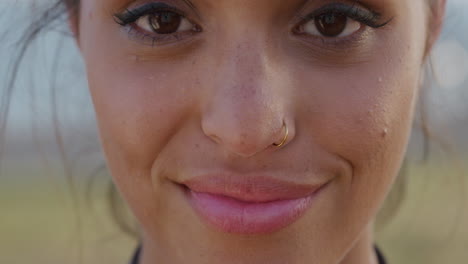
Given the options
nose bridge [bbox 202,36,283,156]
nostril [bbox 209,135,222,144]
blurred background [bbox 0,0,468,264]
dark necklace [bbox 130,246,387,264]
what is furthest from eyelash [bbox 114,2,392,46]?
dark necklace [bbox 130,246,387,264]

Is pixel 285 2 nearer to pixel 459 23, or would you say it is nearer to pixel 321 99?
pixel 321 99

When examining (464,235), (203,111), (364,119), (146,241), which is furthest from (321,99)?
(464,235)

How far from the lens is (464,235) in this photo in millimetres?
5066

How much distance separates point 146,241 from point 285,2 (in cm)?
83

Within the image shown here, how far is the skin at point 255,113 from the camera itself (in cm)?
134

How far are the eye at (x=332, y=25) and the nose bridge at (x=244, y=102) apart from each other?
0.53 feet

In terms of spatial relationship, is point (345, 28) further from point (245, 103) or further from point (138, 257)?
point (138, 257)

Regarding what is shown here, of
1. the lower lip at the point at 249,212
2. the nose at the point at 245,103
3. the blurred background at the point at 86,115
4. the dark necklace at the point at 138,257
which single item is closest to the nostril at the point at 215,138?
the nose at the point at 245,103

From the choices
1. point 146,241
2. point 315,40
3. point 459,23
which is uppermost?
point 459,23

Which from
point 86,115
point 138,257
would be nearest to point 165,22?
point 138,257

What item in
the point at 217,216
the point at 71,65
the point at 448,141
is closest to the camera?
the point at 217,216

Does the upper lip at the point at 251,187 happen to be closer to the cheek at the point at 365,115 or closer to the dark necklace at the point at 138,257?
the cheek at the point at 365,115

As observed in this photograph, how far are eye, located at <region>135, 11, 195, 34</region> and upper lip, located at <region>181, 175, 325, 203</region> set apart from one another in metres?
0.32

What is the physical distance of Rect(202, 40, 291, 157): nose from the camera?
1.31 metres
